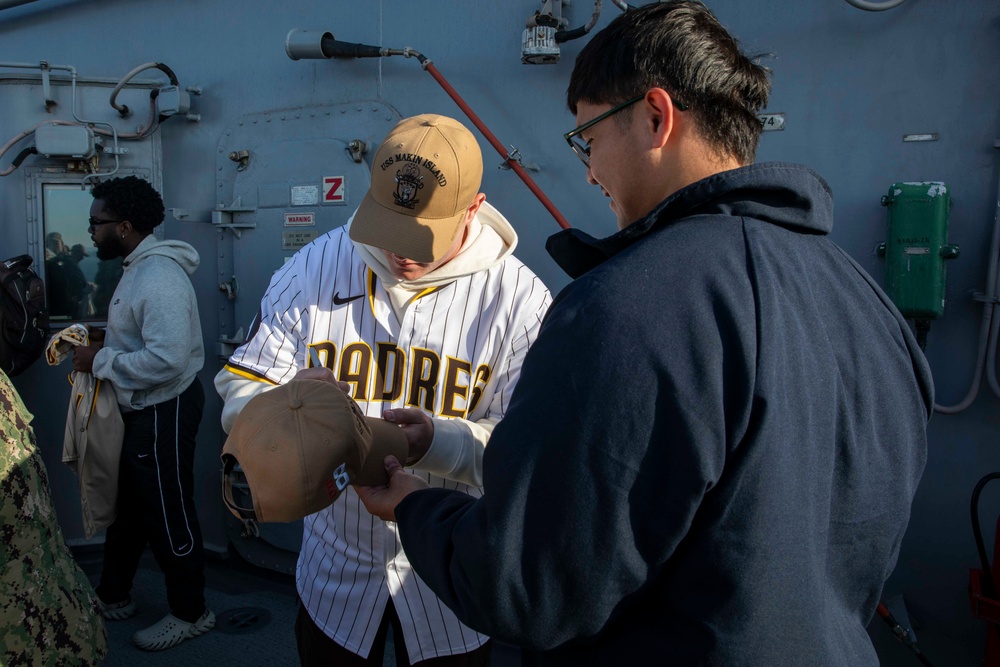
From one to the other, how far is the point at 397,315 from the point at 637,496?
1.10 m

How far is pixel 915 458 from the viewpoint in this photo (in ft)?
3.49

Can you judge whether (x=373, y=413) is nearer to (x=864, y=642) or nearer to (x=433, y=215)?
(x=433, y=215)

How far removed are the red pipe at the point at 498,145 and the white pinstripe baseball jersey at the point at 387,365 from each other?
1.02 meters

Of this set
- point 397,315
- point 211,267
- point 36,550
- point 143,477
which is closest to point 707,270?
point 397,315

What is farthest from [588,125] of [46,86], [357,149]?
[46,86]

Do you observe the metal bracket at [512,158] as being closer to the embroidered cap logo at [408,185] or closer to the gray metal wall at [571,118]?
the gray metal wall at [571,118]

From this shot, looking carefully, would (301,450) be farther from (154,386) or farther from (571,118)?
(154,386)

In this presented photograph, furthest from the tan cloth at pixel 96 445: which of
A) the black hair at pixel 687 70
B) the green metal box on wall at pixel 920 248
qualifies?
the green metal box on wall at pixel 920 248

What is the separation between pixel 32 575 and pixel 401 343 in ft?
3.58

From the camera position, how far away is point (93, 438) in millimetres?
3230

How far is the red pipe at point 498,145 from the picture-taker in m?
2.81

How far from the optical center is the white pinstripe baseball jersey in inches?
69.2

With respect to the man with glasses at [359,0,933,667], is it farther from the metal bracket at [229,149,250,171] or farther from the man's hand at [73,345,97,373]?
the metal bracket at [229,149,250,171]

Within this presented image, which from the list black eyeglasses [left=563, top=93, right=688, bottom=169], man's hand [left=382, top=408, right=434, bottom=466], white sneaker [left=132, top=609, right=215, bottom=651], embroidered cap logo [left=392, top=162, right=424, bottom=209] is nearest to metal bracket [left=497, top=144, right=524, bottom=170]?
embroidered cap logo [left=392, top=162, right=424, bottom=209]
